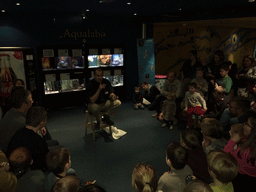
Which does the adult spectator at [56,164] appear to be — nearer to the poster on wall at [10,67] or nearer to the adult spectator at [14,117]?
the adult spectator at [14,117]

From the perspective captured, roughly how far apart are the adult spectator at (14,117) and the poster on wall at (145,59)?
16.2ft

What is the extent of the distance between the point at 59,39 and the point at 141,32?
3.10 m

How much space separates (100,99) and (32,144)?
239 centimetres

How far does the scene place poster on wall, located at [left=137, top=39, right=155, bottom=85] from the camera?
7.41m

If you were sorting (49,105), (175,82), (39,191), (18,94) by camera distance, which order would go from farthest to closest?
(49,105) < (175,82) < (18,94) < (39,191)

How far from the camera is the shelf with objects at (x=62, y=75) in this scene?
6234 mm

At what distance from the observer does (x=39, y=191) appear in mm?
1987

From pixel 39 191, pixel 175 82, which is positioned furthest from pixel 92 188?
pixel 175 82

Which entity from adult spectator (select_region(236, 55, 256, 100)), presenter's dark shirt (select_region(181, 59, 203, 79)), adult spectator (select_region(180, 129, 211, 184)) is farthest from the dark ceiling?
adult spectator (select_region(180, 129, 211, 184))

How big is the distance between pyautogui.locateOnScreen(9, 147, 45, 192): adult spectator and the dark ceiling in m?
3.53

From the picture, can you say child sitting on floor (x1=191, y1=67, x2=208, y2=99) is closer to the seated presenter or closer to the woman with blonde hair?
the seated presenter

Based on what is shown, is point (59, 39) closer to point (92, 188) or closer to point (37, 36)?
point (37, 36)

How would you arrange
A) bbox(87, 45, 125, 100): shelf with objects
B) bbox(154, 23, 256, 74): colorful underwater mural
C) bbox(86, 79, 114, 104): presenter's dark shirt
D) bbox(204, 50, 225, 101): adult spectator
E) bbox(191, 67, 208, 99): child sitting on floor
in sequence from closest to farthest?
bbox(86, 79, 114, 104): presenter's dark shirt, bbox(191, 67, 208, 99): child sitting on floor, bbox(204, 50, 225, 101): adult spectator, bbox(87, 45, 125, 100): shelf with objects, bbox(154, 23, 256, 74): colorful underwater mural

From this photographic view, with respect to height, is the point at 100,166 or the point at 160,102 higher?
the point at 160,102
